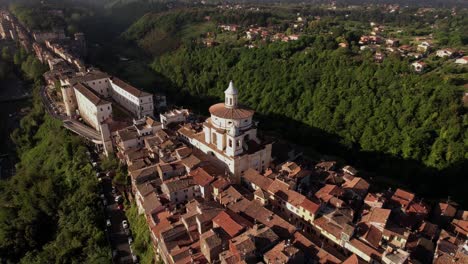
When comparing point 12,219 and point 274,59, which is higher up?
point 274,59

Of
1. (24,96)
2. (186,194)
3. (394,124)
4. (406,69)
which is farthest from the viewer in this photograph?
(24,96)

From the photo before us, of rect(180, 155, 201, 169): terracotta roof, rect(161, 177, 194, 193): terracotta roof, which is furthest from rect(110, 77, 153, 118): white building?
rect(161, 177, 194, 193): terracotta roof

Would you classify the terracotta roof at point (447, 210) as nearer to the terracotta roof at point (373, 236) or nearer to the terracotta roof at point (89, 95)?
the terracotta roof at point (373, 236)

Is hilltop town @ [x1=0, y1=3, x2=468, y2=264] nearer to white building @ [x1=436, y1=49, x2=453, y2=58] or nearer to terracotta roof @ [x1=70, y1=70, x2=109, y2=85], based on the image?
terracotta roof @ [x1=70, y1=70, x2=109, y2=85]

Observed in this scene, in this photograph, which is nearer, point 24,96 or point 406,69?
point 406,69

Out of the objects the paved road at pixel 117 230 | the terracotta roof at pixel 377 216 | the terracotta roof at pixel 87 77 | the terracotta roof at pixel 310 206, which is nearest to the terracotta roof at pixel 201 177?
the paved road at pixel 117 230

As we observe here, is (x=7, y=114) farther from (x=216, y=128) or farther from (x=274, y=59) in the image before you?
(x=274, y=59)

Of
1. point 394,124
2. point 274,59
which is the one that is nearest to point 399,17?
point 274,59

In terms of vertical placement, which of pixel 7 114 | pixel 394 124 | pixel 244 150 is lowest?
pixel 7 114
